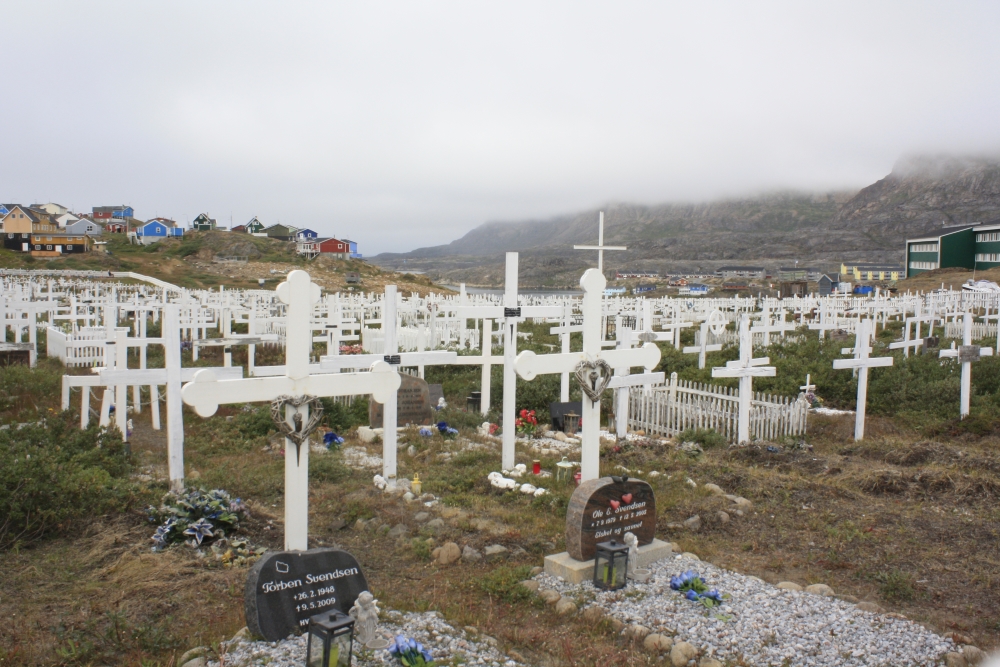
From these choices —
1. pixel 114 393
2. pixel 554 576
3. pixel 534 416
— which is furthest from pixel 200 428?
pixel 554 576

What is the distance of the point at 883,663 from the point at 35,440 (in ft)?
29.8

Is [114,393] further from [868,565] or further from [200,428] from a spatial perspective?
[868,565]

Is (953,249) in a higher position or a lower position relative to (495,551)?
higher

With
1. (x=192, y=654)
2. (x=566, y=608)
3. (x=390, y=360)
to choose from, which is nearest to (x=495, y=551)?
(x=566, y=608)

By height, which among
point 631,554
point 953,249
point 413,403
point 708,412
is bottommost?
point 631,554

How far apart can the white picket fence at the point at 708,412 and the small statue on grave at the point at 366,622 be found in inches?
380

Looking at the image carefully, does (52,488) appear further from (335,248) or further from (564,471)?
(335,248)

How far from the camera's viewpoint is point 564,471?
9.93m

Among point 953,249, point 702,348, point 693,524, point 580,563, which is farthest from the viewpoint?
point 953,249

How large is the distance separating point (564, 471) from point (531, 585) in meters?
3.79

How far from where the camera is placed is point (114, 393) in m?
11.5

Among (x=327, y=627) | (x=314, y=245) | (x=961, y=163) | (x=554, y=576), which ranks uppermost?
(x=961, y=163)

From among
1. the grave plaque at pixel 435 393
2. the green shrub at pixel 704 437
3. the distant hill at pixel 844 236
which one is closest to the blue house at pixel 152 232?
the distant hill at pixel 844 236

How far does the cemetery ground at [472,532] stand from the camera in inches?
208
